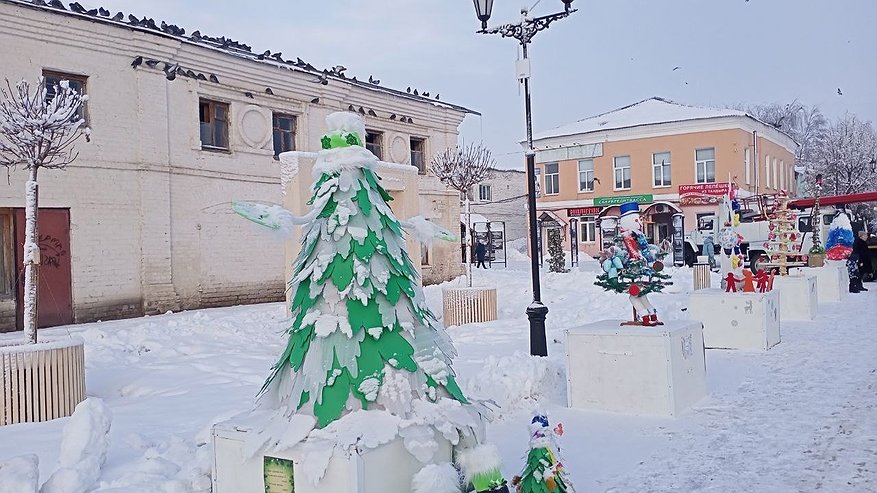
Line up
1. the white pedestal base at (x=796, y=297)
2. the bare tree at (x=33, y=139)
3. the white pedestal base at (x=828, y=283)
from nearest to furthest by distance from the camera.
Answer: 1. the bare tree at (x=33, y=139)
2. the white pedestal base at (x=796, y=297)
3. the white pedestal base at (x=828, y=283)

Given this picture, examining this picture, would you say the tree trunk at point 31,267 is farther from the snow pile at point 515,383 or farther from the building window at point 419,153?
the building window at point 419,153

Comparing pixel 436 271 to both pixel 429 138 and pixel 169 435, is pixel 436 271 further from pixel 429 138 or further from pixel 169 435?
pixel 169 435

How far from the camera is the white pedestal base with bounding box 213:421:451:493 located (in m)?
3.66

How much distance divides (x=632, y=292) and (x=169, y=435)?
14.9 ft

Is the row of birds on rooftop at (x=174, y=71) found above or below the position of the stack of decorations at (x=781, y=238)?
above

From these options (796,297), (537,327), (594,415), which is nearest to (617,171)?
(796,297)

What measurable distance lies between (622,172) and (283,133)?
933 inches

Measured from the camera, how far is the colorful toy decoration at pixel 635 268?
7180 mm

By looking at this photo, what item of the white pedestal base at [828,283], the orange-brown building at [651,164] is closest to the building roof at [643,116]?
the orange-brown building at [651,164]

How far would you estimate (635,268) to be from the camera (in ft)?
23.6

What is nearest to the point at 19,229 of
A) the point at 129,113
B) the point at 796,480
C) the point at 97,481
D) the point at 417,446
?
the point at 129,113

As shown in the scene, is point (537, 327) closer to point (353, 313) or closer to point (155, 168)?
point (353, 313)

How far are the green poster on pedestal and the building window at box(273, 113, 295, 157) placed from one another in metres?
16.8

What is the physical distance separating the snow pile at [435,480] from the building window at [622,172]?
3690cm
